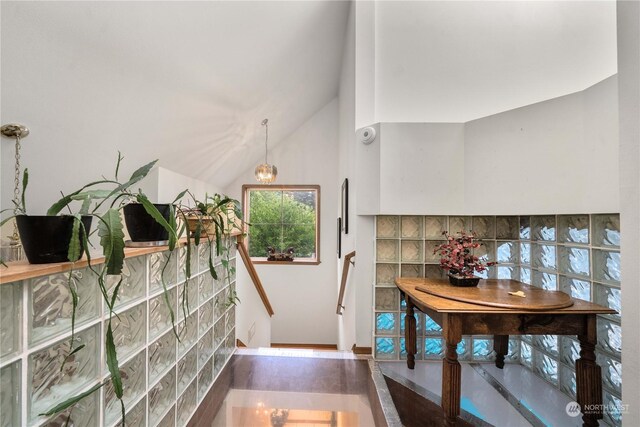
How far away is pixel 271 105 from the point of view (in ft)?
9.94

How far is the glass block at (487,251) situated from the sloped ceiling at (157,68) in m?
2.24

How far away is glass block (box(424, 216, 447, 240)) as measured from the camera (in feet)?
6.71

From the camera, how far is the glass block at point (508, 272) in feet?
6.46

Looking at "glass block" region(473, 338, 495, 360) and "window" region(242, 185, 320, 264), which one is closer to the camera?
"glass block" region(473, 338, 495, 360)

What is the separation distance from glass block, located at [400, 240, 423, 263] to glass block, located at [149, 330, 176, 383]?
61.2 inches

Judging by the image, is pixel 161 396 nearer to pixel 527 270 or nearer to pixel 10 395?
pixel 10 395

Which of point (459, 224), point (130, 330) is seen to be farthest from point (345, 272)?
point (130, 330)

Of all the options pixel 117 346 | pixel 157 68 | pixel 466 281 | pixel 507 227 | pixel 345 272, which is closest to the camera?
pixel 117 346

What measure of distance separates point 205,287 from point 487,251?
1.98 metres

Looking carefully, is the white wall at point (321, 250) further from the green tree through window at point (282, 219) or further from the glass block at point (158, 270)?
the glass block at point (158, 270)

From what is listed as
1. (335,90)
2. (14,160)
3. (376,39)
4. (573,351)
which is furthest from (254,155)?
(573,351)

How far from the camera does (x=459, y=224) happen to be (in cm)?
204

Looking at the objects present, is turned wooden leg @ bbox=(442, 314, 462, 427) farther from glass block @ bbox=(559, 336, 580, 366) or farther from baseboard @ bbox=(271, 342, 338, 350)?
baseboard @ bbox=(271, 342, 338, 350)

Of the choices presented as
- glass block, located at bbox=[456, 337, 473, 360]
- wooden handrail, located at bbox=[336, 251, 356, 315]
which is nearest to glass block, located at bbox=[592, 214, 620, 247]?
glass block, located at bbox=[456, 337, 473, 360]
